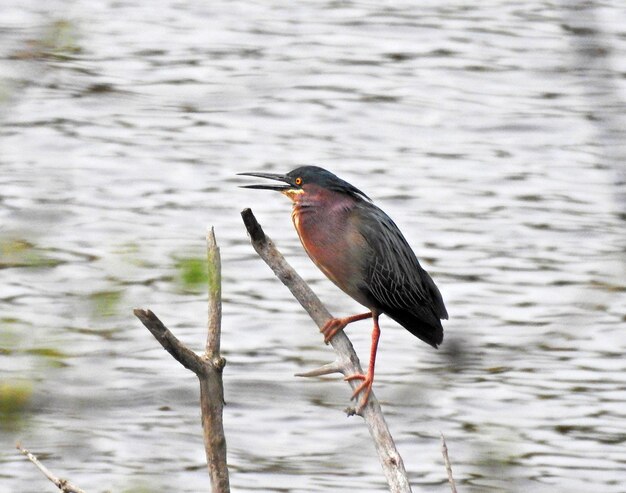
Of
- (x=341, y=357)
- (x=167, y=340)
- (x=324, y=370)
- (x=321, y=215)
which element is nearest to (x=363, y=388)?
(x=341, y=357)

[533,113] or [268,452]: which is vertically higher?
[533,113]

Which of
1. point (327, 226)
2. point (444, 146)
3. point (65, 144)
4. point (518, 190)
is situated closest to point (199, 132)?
point (65, 144)

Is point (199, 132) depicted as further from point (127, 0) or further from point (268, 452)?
point (268, 452)

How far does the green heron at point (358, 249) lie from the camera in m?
4.53

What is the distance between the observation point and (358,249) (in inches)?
180

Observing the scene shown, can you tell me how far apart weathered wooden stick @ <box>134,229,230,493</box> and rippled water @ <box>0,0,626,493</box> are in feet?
0.30

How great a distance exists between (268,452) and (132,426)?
2.48 ft

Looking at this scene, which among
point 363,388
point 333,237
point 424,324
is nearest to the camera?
point 363,388

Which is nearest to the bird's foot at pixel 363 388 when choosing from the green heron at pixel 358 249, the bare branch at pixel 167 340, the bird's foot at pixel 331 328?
the bird's foot at pixel 331 328

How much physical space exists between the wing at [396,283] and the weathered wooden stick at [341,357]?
0.43 metres

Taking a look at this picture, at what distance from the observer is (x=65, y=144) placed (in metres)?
10.5

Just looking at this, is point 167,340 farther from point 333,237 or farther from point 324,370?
point 333,237

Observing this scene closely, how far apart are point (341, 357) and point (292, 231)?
5.39m

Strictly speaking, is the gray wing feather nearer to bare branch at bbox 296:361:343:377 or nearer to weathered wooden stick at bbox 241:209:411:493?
weathered wooden stick at bbox 241:209:411:493
